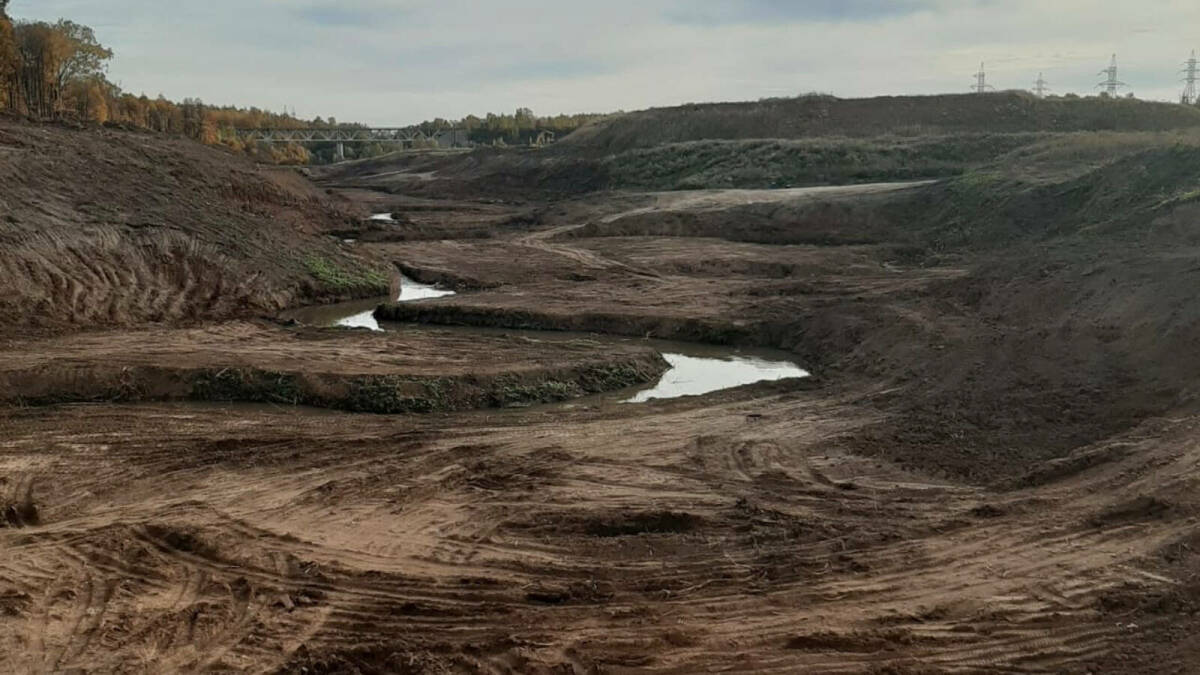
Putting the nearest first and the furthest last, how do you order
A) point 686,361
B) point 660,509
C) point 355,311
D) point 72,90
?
point 660,509 < point 686,361 < point 355,311 < point 72,90

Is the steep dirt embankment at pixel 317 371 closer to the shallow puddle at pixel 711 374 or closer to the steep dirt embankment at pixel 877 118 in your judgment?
the shallow puddle at pixel 711 374

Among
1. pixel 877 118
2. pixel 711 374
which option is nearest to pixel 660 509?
pixel 711 374

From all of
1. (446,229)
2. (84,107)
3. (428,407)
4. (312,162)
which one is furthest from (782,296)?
(312,162)

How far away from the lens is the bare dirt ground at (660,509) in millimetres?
6840

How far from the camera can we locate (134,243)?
2109cm

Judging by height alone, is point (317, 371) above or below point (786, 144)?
below

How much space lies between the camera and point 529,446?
1188 centimetres

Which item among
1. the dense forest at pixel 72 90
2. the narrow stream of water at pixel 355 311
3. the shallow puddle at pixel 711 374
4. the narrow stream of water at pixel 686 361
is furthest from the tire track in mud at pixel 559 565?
the dense forest at pixel 72 90

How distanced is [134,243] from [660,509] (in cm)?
1619

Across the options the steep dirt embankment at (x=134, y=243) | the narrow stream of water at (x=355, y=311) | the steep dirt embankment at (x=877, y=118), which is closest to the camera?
the steep dirt embankment at (x=134, y=243)

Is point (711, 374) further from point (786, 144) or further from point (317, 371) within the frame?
point (786, 144)

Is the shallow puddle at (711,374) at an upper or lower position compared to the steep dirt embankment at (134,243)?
lower

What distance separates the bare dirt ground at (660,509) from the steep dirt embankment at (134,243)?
207 cm

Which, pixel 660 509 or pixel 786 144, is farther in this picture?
pixel 786 144
